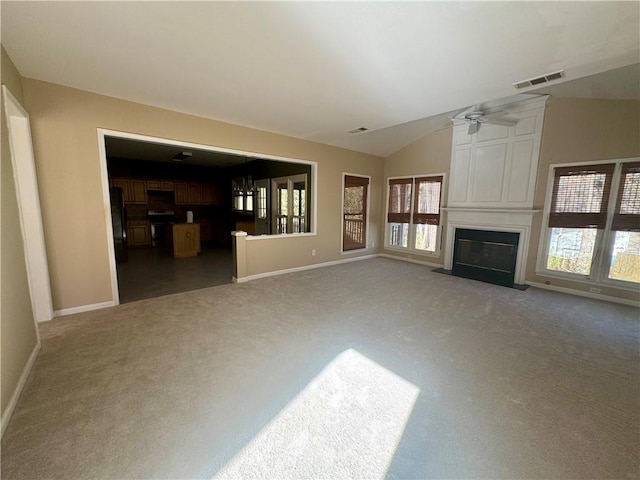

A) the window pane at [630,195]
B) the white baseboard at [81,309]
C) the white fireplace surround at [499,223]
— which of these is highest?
the window pane at [630,195]

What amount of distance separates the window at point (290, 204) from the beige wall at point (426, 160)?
2.34 m

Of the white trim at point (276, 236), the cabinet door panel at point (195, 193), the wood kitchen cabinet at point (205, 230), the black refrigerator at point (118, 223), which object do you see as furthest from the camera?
the wood kitchen cabinet at point (205, 230)

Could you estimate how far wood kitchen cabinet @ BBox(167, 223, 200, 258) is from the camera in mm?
6398

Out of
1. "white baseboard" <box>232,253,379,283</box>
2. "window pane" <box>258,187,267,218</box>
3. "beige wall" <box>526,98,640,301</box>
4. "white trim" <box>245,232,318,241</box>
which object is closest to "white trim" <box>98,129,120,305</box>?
"white baseboard" <box>232,253,379,283</box>

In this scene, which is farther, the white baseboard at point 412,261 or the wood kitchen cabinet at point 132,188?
the wood kitchen cabinet at point 132,188

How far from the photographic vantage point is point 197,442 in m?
1.43

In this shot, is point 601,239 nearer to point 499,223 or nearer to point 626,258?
point 626,258

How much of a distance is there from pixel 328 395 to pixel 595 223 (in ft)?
15.8

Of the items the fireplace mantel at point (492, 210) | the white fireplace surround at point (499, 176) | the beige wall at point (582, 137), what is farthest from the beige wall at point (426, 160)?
the beige wall at point (582, 137)

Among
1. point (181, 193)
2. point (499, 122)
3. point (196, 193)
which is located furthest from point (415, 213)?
point (181, 193)

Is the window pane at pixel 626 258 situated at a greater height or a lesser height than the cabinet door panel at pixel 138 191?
lesser

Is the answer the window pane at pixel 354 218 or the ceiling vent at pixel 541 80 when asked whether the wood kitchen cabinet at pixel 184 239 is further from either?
the ceiling vent at pixel 541 80

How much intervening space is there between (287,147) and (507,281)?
467cm

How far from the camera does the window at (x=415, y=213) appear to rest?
5.87 m
